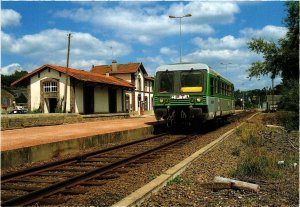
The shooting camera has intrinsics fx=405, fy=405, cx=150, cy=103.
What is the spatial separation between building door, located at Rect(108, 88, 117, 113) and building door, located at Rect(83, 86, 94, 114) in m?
4.03

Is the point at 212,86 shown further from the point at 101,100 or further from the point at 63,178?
the point at 101,100

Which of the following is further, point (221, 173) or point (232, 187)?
point (221, 173)

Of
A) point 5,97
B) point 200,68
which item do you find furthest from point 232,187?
point 5,97

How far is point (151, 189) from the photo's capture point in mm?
6391

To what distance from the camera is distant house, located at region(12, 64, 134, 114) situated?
36.2 meters

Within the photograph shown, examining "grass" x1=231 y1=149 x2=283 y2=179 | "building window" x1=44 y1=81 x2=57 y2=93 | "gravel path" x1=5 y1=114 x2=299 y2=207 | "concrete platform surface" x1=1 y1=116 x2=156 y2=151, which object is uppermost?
"building window" x1=44 y1=81 x2=57 y2=93

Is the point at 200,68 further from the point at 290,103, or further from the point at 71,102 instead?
the point at 71,102

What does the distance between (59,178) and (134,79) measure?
45951 millimetres

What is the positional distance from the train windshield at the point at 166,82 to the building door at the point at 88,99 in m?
20.1

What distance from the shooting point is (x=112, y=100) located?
43156 millimetres

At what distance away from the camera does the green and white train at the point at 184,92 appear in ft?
57.8

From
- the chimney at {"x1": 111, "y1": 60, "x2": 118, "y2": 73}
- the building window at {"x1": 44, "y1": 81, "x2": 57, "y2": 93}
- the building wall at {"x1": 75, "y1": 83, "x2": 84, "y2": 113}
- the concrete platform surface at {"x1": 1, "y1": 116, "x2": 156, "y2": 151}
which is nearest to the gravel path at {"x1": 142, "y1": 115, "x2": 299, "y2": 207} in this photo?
the concrete platform surface at {"x1": 1, "y1": 116, "x2": 156, "y2": 151}

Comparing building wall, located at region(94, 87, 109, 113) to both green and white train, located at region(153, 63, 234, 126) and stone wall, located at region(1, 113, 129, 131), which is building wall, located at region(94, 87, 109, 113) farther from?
green and white train, located at region(153, 63, 234, 126)

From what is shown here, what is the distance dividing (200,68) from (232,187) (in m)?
11.8
